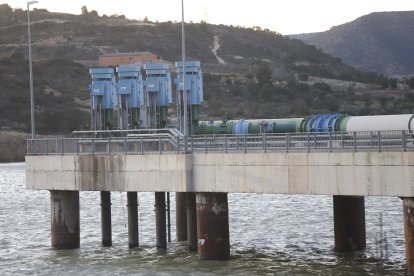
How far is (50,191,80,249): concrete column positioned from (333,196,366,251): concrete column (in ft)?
36.5

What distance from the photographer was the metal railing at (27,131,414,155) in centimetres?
3562

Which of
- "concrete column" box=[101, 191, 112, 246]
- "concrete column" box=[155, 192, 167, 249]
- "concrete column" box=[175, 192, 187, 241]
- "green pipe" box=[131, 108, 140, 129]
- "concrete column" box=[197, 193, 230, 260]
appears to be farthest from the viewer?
"green pipe" box=[131, 108, 140, 129]

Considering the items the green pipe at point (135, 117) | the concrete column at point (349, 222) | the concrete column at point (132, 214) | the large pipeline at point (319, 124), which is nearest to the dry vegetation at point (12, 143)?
the large pipeline at point (319, 124)

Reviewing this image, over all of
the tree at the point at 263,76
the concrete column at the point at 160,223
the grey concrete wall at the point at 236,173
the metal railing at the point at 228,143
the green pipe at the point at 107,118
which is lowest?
the concrete column at the point at 160,223

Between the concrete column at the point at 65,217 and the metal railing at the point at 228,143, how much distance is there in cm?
190

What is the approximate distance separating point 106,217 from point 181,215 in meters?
3.41

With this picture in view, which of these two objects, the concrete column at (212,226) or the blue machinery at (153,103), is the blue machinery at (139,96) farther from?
the concrete column at (212,226)

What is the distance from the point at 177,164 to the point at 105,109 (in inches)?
485

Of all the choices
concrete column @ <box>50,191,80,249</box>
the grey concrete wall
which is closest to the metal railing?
the grey concrete wall

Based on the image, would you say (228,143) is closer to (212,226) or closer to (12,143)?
(212,226)

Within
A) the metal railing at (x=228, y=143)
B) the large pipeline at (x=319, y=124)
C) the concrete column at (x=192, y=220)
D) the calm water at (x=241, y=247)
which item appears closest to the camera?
the metal railing at (x=228, y=143)

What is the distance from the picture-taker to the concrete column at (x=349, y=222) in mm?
42938

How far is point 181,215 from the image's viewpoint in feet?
158

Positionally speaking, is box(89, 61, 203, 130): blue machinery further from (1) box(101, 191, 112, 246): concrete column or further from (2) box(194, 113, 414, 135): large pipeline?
(1) box(101, 191, 112, 246): concrete column
